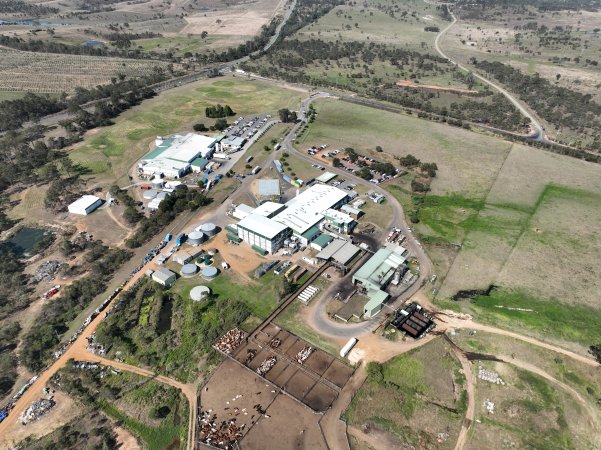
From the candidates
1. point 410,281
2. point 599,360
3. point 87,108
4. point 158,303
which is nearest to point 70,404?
point 158,303

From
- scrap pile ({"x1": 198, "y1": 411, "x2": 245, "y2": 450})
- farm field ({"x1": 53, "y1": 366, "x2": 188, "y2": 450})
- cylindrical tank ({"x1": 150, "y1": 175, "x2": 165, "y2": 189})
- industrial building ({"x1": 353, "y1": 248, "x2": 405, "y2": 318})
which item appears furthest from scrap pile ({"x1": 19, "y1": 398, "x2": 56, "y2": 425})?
cylindrical tank ({"x1": 150, "y1": 175, "x2": 165, "y2": 189})

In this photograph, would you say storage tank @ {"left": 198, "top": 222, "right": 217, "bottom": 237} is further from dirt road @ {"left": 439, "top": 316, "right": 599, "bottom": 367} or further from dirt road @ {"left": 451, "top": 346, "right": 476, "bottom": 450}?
dirt road @ {"left": 451, "top": 346, "right": 476, "bottom": 450}

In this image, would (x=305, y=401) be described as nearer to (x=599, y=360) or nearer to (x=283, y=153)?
(x=599, y=360)

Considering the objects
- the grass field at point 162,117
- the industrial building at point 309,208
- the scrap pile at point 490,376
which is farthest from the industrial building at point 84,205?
the scrap pile at point 490,376

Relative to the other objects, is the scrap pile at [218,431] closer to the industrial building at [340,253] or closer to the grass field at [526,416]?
the grass field at [526,416]

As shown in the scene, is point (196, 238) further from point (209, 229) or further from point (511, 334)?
point (511, 334)

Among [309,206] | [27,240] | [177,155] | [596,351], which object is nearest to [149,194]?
[177,155]
